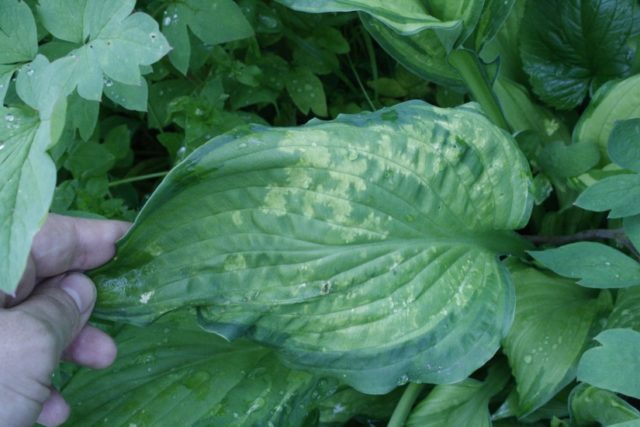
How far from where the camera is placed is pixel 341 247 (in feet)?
3.15

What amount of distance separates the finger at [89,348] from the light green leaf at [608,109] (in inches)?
31.5

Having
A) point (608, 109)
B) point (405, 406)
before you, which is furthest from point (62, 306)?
point (608, 109)

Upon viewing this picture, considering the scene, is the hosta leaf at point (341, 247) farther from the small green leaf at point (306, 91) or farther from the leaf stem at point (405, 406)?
the small green leaf at point (306, 91)

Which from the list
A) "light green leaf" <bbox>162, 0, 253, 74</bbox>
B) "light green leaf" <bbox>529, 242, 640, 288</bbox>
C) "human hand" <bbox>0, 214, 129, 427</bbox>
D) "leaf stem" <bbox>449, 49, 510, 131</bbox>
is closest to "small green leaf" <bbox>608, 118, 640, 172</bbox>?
"light green leaf" <bbox>529, 242, 640, 288</bbox>

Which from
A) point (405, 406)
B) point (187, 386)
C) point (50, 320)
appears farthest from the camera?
point (405, 406)

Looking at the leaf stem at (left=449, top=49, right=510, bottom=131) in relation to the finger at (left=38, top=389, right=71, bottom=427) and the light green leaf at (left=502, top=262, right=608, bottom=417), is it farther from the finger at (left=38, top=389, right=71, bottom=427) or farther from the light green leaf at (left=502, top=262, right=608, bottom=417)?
the finger at (left=38, top=389, right=71, bottom=427)

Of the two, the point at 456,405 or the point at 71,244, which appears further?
the point at 456,405

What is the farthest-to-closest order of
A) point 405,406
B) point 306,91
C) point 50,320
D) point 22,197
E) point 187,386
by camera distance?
point 306,91
point 405,406
point 187,386
point 50,320
point 22,197

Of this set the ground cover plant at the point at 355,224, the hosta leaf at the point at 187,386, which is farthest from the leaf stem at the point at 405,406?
the hosta leaf at the point at 187,386

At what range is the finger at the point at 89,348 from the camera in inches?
37.4

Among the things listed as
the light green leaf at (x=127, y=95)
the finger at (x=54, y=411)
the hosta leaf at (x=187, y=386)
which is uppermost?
the light green leaf at (x=127, y=95)

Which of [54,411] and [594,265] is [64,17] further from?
[594,265]

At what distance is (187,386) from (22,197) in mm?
491

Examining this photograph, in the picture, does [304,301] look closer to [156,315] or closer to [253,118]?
[156,315]
